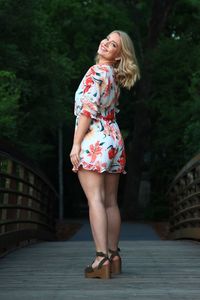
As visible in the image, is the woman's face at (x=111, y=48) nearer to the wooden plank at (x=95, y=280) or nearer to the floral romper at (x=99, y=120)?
the floral romper at (x=99, y=120)

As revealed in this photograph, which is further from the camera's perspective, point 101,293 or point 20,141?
point 20,141

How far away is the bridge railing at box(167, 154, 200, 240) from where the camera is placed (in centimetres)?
1066

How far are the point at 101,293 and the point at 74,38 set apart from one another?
25.1 metres

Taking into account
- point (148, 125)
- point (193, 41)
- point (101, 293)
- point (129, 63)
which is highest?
point (193, 41)

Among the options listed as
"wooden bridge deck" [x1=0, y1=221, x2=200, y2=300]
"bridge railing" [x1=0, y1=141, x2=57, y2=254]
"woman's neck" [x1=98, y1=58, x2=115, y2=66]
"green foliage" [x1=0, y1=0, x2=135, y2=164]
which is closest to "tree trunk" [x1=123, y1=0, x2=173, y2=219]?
"green foliage" [x1=0, y1=0, x2=135, y2=164]

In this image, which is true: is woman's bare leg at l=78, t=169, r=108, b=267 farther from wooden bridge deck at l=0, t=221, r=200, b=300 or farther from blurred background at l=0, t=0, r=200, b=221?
blurred background at l=0, t=0, r=200, b=221

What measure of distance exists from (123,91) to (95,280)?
28.9 metres

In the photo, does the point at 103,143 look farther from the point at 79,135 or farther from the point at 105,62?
the point at 105,62

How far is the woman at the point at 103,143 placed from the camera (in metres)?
5.96

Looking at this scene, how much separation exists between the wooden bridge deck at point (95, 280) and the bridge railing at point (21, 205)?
68 centimetres

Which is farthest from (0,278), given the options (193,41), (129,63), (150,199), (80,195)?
(80,195)

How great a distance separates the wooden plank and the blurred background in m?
8.49

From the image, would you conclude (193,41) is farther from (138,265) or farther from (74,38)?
(138,265)

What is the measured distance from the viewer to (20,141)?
1933 centimetres
